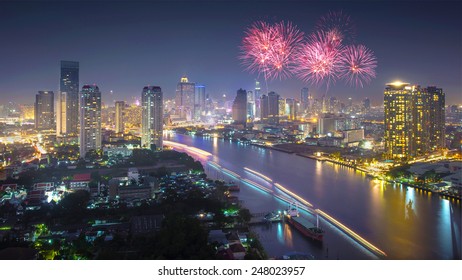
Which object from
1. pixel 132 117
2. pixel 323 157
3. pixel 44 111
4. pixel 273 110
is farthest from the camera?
pixel 273 110

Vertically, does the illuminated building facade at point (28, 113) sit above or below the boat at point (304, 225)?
above

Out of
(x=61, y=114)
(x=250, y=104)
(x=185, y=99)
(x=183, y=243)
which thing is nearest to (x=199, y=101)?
(x=185, y=99)

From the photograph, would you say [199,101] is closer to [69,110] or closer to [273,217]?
[69,110]

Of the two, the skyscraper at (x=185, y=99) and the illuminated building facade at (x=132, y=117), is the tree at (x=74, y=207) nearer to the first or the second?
the skyscraper at (x=185, y=99)

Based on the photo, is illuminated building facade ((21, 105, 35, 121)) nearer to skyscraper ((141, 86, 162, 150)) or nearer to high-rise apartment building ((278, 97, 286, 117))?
skyscraper ((141, 86, 162, 150))

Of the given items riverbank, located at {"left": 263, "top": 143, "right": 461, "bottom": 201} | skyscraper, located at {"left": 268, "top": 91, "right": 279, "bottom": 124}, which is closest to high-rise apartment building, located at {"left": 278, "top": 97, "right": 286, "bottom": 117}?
skyscraper, located at {"left": 268, "top": 91, "right": 279, "bottom": 124}

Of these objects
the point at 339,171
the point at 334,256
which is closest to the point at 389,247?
the point at 334,256

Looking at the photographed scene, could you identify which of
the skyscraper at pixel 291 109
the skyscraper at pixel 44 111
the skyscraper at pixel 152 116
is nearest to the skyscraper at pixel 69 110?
the skyscraper at pixel 44 111
